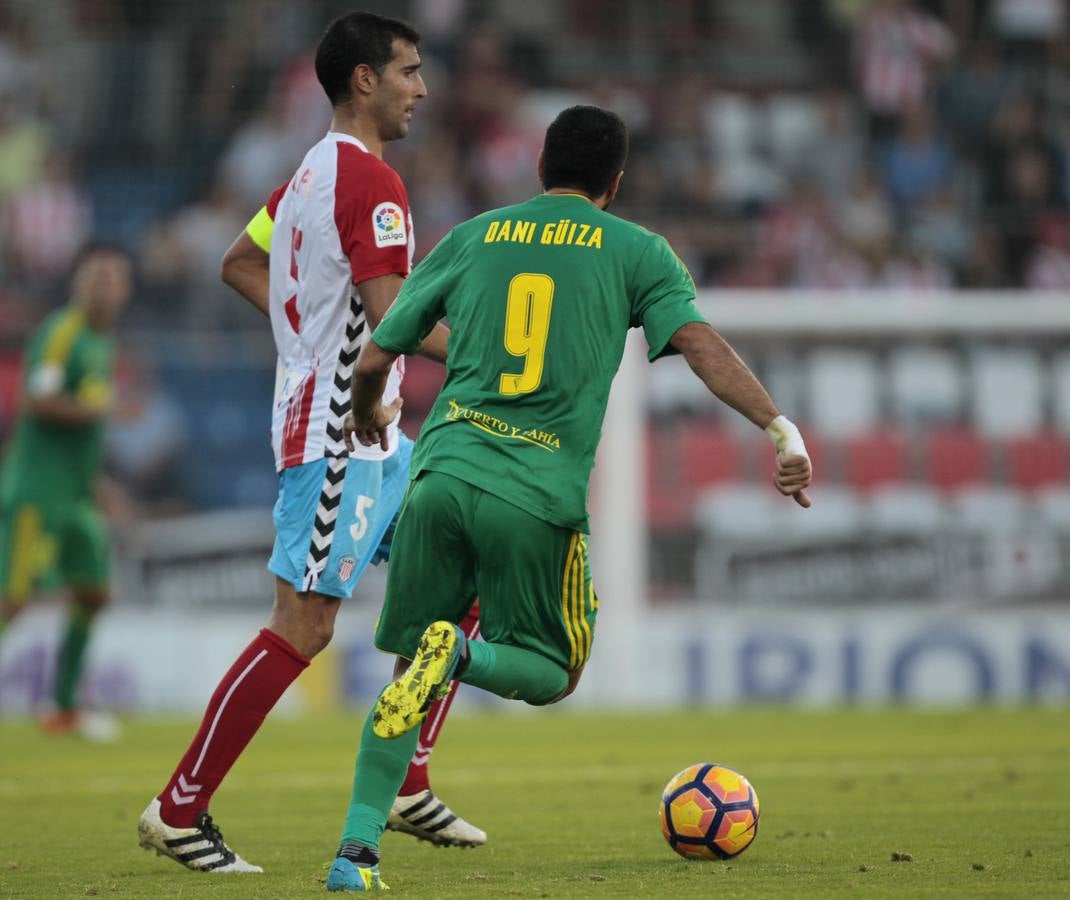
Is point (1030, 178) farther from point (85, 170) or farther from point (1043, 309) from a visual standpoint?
point (85, 170)

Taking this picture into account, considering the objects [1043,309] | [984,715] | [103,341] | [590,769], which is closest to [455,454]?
[590,769]

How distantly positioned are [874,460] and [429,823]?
875cm

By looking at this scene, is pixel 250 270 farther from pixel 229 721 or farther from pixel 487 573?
pixel 487 573

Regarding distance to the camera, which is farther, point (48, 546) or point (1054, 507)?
point (1054, 507)

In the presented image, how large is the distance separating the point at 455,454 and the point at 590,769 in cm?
425

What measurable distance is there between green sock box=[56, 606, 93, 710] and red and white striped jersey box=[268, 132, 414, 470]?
5771mm

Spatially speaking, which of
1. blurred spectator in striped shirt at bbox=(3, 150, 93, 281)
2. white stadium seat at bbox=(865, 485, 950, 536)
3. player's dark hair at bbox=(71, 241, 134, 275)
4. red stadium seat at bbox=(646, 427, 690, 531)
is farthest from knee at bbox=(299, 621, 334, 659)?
blurred spectator in striped shirt at bbox=(3, 150, 93, 281)

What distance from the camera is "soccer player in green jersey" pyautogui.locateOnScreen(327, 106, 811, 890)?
191 inches

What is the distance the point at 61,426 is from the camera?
1106 centimetres

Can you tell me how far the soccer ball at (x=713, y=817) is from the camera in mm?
5430

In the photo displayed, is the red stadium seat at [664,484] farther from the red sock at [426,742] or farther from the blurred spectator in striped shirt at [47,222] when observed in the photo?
the red sock at [426,742]

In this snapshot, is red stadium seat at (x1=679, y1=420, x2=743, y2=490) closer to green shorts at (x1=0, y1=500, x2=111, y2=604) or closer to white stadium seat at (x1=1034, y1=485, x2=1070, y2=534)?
white stadium seat at (x1=1034, y1=485, x2=1070, y2=534)

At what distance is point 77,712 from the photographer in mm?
11227

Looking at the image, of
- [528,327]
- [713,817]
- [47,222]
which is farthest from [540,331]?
[47,222]
